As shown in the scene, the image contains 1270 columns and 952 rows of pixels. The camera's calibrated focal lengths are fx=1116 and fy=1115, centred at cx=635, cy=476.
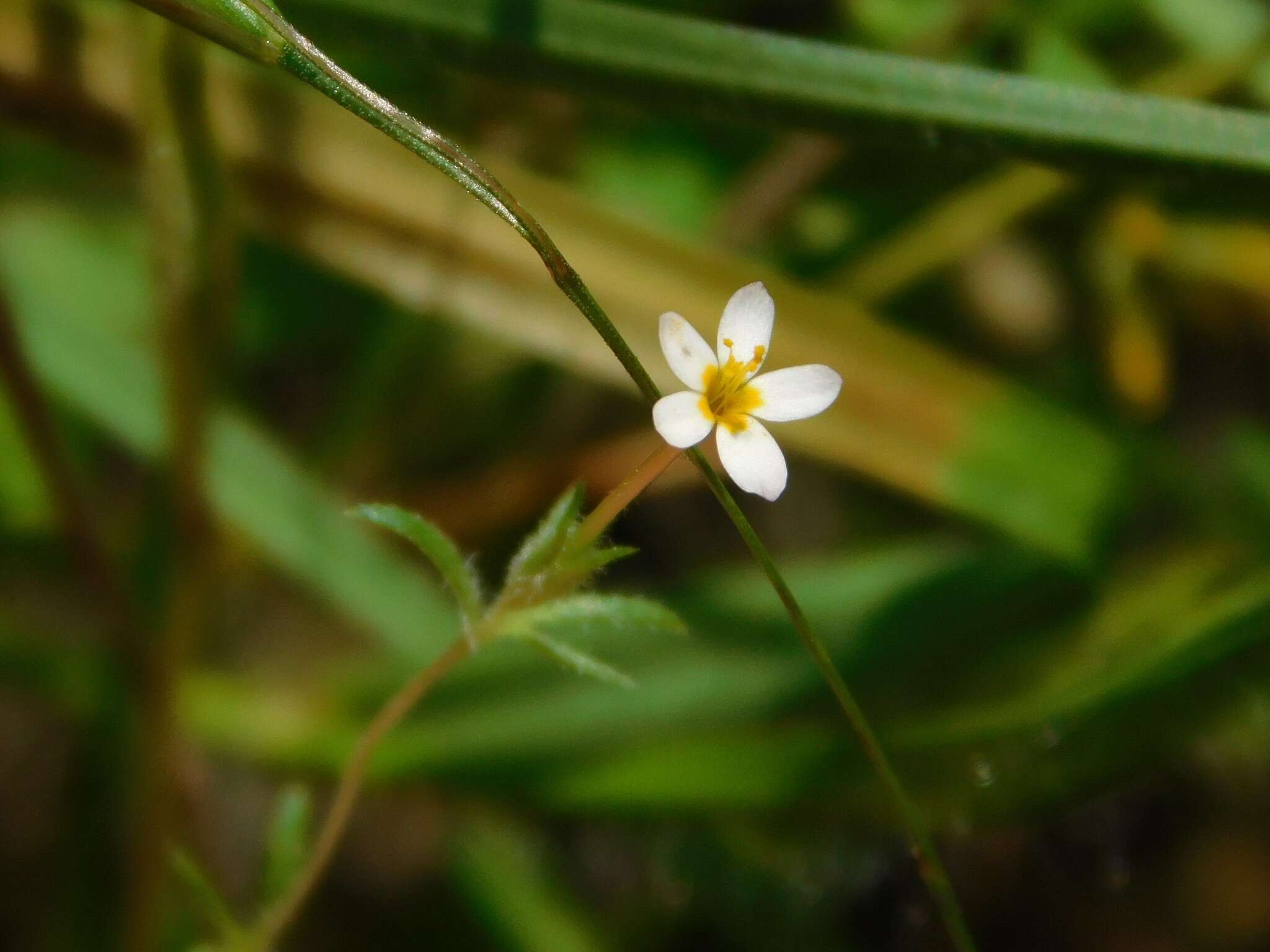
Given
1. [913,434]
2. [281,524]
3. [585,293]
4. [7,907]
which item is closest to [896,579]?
[913,434]

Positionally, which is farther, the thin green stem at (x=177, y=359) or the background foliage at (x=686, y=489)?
the background foliage at (x=686, y=489)

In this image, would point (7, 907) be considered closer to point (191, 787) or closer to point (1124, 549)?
point (191, 787)

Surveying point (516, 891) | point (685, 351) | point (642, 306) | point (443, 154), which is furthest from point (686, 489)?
point (443, 154)

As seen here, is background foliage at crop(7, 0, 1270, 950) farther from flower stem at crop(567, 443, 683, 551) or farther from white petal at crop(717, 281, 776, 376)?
flower stem at crop(567, 443, 683, 551)

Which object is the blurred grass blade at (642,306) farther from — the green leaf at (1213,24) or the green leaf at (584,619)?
the green leaf at (584,619)

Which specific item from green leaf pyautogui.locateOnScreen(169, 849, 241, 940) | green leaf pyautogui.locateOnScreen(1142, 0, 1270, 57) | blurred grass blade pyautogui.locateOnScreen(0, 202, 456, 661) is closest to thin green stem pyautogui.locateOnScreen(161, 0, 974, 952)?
green leaf pyautogui.locateOnScreen(169, 849, 241, 940)

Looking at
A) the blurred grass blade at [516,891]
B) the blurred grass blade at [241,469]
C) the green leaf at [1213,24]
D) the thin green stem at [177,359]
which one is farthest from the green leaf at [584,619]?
the green leaf at [1213,24]
